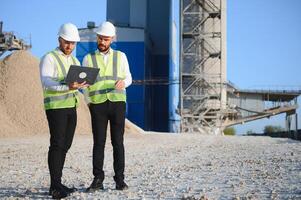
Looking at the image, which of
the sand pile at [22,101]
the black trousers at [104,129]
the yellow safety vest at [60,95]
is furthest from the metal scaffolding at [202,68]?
the yellow safety vest at [60,95]

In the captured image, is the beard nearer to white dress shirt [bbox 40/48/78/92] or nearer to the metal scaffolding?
white dress shirt [bbox 40/48/78/92]

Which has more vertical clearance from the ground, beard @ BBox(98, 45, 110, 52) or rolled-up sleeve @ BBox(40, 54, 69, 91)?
beard @ BBox(98, 45, 110, 52)

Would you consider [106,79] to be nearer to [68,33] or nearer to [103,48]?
[103,48]

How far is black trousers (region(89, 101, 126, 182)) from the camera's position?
430 cm

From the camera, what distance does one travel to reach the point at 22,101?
2095 cm

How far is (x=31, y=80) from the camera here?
74.5 feet

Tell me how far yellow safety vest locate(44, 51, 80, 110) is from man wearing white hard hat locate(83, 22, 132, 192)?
0.23 meters

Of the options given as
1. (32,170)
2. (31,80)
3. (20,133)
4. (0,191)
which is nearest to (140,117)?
(31,80)

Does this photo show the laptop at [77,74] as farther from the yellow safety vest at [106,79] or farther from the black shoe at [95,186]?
the black shoe at [95,186]

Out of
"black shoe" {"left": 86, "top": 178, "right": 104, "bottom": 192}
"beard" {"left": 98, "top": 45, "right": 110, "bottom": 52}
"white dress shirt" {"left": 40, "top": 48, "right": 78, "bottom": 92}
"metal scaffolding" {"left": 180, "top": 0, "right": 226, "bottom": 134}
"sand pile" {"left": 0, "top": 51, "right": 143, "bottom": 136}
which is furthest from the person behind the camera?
"metal scaffolding" {"left": 180, "top": 0, "right": 226, "bottom": 134}

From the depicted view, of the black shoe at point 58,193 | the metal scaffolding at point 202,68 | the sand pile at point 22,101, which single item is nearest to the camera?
the black shoe at point 58,193

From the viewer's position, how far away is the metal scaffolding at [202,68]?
3186 cm

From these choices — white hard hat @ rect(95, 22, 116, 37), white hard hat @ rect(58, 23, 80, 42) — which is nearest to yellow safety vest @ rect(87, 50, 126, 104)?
white hard hat @ rect(95, 22, 116, 37)

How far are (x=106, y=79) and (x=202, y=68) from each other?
2842cm
